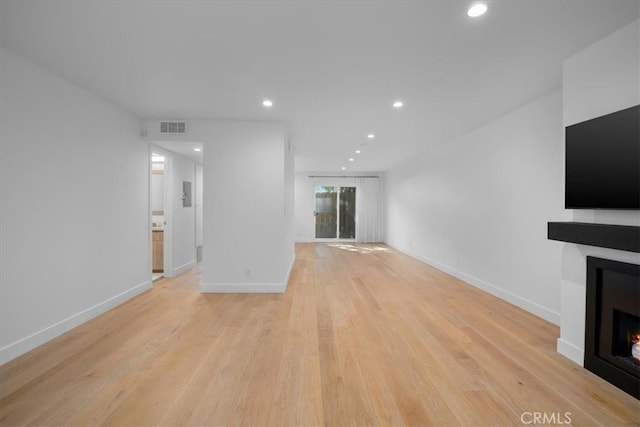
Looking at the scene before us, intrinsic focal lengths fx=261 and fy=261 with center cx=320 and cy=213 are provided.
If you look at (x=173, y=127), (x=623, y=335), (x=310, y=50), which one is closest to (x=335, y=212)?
(x=173, y=127)

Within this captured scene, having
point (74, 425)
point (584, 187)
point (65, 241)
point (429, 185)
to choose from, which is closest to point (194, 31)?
point (65, 241)

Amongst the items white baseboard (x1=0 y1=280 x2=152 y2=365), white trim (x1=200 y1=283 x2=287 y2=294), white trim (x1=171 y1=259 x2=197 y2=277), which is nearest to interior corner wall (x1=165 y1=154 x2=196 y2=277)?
white trim (x1=171 y1=259 x2=197 y2=277)

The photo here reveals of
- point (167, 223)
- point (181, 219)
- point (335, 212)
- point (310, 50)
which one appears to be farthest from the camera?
point (335, 212)

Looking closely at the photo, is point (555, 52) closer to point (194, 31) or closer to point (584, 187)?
point (584, 187)

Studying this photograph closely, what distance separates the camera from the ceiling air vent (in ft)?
12.5

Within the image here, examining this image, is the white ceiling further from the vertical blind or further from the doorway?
the doorway

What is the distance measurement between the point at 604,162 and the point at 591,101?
518 mm

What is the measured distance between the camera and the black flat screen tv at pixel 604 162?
5.71 ft

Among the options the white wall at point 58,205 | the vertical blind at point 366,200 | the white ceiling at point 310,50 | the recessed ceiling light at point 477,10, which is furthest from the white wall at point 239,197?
the vertical blind at point 366,200

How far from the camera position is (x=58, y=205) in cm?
255

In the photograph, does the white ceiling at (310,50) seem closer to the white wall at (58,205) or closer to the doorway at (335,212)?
the white wall at (58,205)

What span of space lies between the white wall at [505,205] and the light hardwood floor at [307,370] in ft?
1.65

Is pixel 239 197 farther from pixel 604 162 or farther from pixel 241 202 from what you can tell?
pixel 604 162

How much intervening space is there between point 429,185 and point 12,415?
6.33 m
